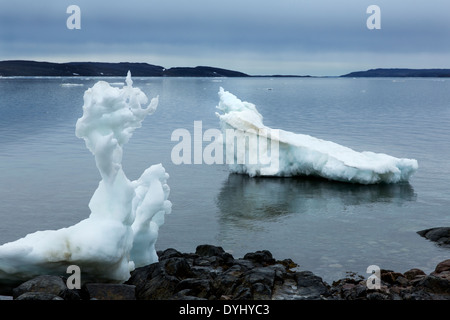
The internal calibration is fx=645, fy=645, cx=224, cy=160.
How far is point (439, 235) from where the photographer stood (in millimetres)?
15414

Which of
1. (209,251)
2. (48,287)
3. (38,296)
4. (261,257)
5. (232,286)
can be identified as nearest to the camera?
(38,296)

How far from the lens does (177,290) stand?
10539 mm

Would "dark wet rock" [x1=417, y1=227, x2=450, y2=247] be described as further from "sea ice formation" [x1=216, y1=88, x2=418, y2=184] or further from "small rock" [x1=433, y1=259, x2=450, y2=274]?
"sea ice formation" [x1=216, y1=88, x2=418, y2=184]

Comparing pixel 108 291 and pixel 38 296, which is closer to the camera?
pixel 38 296

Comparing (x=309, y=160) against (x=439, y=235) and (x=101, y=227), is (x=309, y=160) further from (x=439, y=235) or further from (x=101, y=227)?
(x=101, y=227)

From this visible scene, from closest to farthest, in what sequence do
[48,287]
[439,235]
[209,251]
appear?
[48,287] → [209,251] → [439,235]

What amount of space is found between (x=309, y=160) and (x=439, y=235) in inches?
274

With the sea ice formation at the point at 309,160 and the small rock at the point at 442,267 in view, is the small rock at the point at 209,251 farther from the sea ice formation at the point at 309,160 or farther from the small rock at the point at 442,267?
the sea ice formation at the point at 309,160

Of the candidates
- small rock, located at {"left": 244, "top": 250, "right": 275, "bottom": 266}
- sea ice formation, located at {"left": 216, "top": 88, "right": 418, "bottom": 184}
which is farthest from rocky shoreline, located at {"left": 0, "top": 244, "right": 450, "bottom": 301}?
sea ice formation, located at {"left": 216, "top": 88, "right": 418, "bottom": 184}

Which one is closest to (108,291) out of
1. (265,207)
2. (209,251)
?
(209,251)

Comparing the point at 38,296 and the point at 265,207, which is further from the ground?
the point at 265,207

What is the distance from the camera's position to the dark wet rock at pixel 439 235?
15.2 metres
